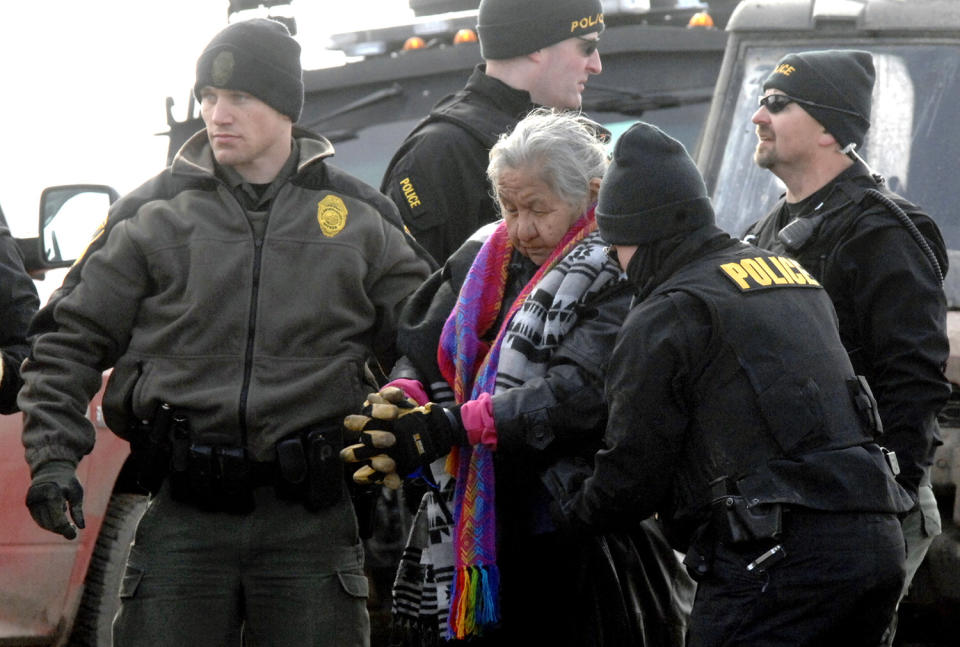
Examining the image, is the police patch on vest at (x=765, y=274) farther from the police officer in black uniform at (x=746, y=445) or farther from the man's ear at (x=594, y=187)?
the man's ear at (x=594, y=187)

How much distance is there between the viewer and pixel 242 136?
4508 millimetres

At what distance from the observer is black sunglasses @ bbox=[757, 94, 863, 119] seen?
4.77 meters

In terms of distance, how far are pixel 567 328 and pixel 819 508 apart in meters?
0.81

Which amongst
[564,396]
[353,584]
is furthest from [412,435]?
[353,584]

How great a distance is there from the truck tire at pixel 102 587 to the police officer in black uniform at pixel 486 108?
1.71 meters

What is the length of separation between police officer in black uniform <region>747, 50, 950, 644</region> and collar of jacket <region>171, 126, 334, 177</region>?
121 cm

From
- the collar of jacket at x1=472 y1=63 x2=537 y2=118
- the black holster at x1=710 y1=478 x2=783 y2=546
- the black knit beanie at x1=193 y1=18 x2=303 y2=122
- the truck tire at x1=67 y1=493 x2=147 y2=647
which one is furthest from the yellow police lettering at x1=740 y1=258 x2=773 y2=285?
the truck tire at x1=67 y1=493 x2=147 y2=647

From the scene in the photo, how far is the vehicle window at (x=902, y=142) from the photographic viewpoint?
639 cm

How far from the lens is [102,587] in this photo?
19.9 feet

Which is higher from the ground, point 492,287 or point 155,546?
point 492,287

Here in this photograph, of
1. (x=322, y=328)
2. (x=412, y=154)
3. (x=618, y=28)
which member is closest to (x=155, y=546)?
Result: (x=322, y=328)

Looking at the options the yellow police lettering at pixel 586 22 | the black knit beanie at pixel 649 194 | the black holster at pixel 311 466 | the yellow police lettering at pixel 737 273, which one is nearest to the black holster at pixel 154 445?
the black holster at pixel 311 466

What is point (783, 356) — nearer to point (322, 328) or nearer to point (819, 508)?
point (819, 508)

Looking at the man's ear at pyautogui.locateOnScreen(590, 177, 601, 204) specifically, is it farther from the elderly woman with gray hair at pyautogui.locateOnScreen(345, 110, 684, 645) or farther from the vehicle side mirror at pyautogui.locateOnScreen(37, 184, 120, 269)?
the vehicle side mirror at pyautogui.locateOnScreen(37, 184, 120, 269)
